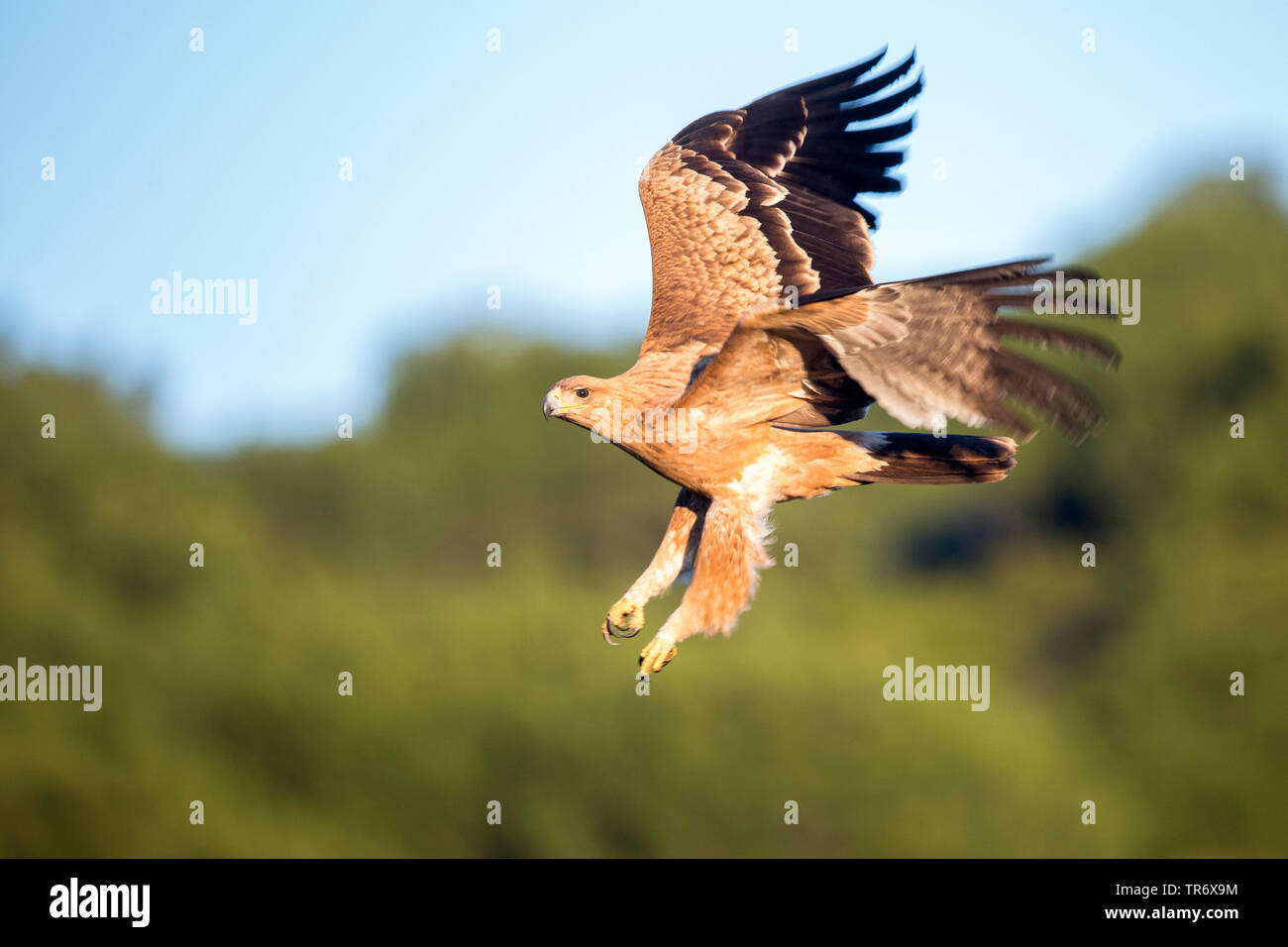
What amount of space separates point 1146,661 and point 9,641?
1441 inches

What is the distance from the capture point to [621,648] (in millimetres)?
33656

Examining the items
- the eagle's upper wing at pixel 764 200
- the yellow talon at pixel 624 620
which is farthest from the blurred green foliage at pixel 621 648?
the yellow talon at pixel 624 620

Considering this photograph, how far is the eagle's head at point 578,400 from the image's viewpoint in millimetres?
6875

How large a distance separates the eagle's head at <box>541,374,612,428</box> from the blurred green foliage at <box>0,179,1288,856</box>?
23423 mm

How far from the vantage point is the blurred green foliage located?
108 feet

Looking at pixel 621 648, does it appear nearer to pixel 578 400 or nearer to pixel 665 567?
pixel 665 567

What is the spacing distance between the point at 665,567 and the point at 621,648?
26.9 meters

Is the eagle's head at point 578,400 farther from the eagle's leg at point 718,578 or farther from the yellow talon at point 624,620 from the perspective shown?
the yellow talon at point 624,620

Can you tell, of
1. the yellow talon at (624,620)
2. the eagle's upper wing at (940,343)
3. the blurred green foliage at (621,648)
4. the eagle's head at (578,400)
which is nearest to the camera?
the eagle's upper wing at (940,343)

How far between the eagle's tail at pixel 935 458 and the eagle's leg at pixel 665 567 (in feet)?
2.89

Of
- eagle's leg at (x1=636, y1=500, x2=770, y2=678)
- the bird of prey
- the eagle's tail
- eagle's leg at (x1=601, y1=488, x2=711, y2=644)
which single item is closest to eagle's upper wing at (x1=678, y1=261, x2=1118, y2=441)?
the bird of prey

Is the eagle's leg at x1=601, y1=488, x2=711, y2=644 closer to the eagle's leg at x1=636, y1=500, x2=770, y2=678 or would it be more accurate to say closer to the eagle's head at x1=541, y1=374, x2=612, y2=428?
the eagle's leg at x1=636, y1=500, x2=770, y2=678

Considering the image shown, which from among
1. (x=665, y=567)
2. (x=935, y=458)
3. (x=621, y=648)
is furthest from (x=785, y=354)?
(x=621, y=648)

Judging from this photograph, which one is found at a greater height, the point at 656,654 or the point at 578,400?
the point at 578,400
